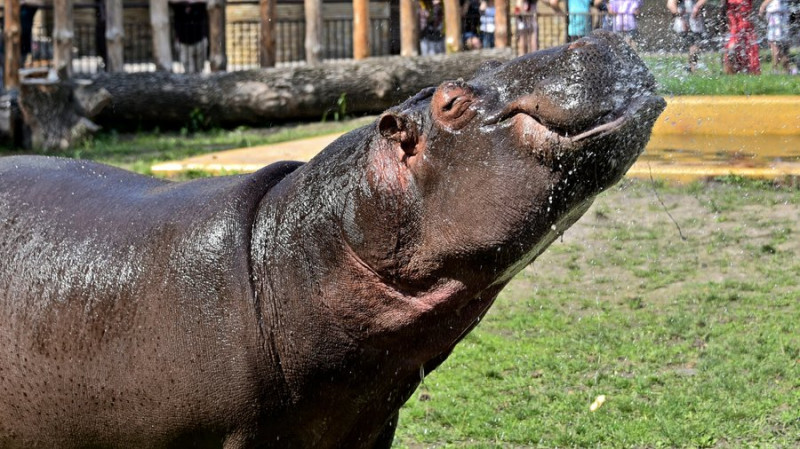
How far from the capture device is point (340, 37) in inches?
680

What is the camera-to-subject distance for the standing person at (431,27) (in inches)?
561

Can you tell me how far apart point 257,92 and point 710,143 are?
479 centimetres

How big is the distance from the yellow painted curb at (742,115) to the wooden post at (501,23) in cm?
445

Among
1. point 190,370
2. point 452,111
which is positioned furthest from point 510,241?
point 190,370

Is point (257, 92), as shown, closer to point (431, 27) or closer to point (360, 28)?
point (360, 28)

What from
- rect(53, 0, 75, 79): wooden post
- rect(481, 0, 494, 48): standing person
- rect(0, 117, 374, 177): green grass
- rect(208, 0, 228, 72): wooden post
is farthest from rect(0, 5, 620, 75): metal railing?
rect(0, 117, 374, 177): green grass

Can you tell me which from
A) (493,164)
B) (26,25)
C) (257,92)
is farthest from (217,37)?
(493,164)

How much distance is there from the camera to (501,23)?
13133mm

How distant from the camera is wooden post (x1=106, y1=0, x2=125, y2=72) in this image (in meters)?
12.3

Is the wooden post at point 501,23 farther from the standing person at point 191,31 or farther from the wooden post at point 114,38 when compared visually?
the wooden post at point 114,38

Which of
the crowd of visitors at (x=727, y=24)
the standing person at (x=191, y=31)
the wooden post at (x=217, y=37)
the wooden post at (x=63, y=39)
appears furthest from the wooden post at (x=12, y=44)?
the crowd of visitors at (x=727, y=24)

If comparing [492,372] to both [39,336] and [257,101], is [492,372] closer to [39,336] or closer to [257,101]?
[39,336]

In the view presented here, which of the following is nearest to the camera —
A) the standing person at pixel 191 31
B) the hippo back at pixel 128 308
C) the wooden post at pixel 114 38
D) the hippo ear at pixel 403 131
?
the hippo ear at pixel 403 131

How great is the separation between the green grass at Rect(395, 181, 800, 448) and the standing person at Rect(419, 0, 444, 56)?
7114 millimetres
